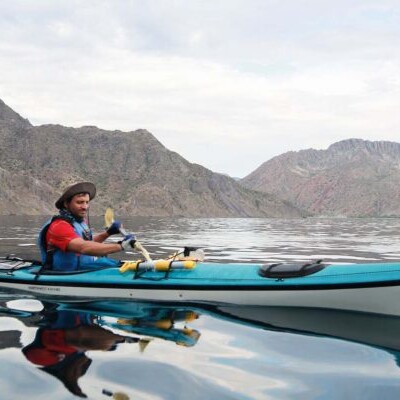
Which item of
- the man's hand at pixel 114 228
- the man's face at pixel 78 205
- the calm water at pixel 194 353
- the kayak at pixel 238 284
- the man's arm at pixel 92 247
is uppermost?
the man's face at pixel 78 205

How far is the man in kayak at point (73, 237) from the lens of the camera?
25.7 ft

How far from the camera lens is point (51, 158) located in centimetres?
15888

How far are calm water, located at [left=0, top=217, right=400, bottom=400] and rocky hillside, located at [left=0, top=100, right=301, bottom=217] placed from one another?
4710 inches

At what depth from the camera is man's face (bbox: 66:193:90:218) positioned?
8.34 meters

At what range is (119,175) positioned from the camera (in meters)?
163

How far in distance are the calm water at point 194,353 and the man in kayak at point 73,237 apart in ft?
2.91

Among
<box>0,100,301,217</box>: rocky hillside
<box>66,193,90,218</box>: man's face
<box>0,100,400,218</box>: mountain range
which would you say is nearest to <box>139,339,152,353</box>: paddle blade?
<box>66,193,90,218</box>: man's face

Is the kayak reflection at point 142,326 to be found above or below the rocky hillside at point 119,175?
below

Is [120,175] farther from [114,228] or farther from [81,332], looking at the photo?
[81,332]

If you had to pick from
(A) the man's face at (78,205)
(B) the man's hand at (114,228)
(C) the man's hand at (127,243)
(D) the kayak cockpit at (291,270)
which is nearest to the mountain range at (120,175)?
(A) the man's face at (78,205)

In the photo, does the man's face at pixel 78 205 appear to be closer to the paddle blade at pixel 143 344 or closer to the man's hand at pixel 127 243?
the man's hand at pixel 127 243

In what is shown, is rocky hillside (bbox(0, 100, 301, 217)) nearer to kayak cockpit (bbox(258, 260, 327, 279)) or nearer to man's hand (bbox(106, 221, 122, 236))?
man's hand (bbox(106, 221, 122, 236))

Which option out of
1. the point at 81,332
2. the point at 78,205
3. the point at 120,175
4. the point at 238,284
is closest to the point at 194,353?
the point at 81,332

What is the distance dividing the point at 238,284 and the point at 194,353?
2104mm
